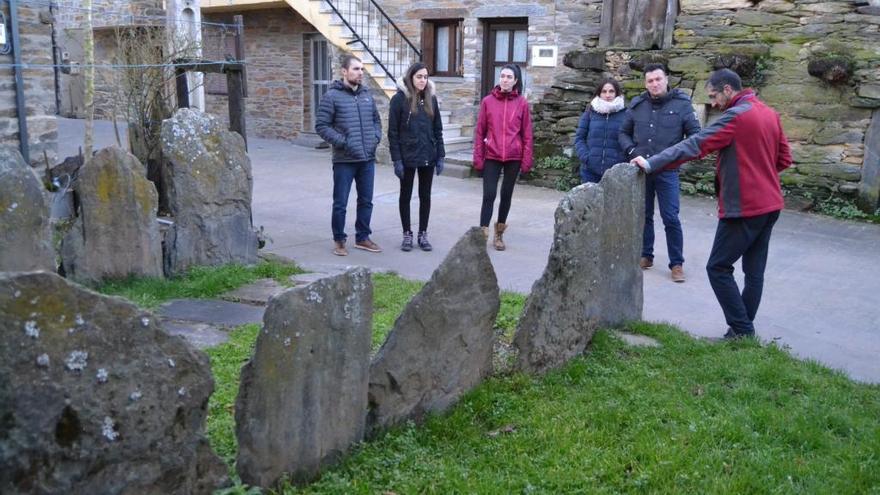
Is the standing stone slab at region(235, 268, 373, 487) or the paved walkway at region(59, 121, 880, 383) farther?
the paved walkway at region(59, 121, 880, 383)

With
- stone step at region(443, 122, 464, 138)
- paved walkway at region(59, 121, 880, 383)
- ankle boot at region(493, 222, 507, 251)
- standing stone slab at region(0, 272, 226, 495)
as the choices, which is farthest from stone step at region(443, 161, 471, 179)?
standing stone slab at region(0, 272, 226, 495)

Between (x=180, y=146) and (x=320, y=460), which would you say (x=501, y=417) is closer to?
(x=320, y=460)

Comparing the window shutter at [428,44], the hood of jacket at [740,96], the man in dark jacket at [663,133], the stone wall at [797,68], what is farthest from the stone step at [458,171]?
the hood of jacket at [740,96]

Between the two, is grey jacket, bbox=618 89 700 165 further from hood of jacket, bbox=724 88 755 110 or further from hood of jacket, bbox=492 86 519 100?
hood of jacket, bbox=724 88 755 110

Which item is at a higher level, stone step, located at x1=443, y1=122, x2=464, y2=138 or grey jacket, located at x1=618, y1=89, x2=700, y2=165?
grey jacket, located at x1=618, y1=89, x2=700, y2=165

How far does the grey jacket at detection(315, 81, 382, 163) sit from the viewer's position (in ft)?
24.7

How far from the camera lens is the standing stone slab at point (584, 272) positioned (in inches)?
182

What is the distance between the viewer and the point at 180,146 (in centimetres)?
644

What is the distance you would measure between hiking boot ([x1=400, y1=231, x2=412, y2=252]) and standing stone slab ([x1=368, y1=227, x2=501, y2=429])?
378 centimetres

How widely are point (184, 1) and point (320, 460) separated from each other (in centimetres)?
927

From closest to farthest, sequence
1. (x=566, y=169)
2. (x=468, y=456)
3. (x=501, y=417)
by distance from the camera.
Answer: (x=468, y=456)
(x=501, y=417)
(x=566, y=169)

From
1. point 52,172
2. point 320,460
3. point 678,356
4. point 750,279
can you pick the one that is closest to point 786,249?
point 750,279

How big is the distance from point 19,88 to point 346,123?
4167mm

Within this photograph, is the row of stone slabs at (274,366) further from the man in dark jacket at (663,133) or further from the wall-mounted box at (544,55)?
the wall-mounted box at (544,55)
